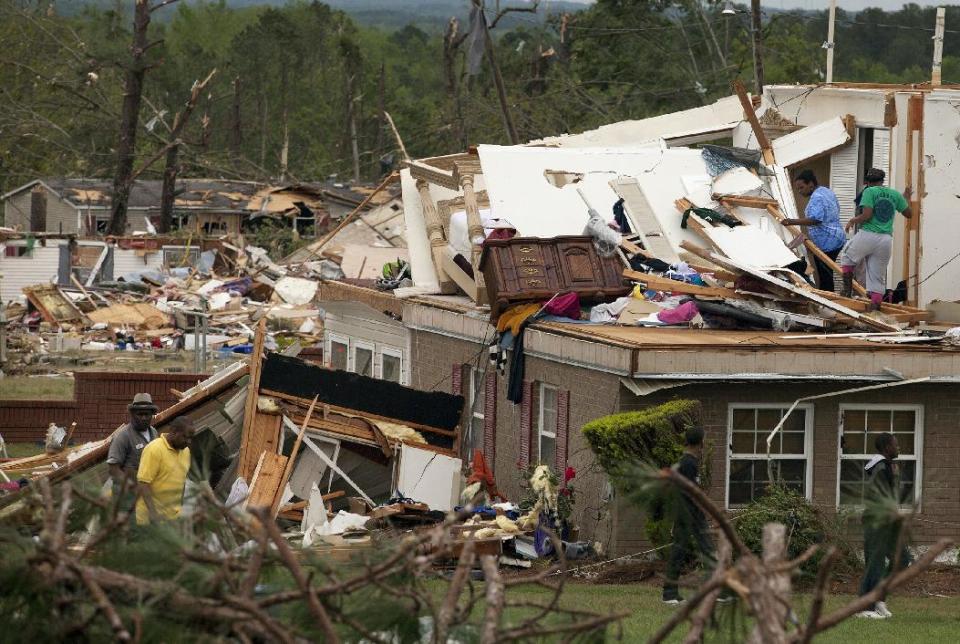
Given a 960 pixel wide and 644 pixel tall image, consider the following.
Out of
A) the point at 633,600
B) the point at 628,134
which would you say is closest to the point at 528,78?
the point at 628,134

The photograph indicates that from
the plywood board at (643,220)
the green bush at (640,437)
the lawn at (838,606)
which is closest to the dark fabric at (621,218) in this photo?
the plywood board at (643,220)

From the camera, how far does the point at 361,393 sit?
20.2 meters

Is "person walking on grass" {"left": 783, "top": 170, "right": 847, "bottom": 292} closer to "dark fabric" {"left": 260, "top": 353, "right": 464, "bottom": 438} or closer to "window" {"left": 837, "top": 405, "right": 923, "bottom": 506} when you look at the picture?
"window" {"left": 837, "top": 405, "right": 923, "bottom": 506}

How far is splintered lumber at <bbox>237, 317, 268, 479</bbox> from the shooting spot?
19.1 metres

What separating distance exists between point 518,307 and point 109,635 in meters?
13.1

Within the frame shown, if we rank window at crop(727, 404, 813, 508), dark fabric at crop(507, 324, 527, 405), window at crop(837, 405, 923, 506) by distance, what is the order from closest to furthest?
1. window at crop(727, 404, 813, 508)
2. window at crop(837, 405, 923, 506)
3. dark fabric at crop(507, 324, 527, 405)

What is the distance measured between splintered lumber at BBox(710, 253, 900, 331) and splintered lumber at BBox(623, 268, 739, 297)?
0.28 m

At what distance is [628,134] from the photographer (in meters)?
26.3

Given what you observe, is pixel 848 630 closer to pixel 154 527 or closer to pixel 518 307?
pixel 518 307

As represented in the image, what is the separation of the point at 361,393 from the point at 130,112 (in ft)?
113

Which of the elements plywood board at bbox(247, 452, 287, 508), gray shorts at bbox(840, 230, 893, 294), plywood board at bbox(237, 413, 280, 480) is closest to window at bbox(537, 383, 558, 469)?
plywood board at bbox(247, 452, 287, 508)

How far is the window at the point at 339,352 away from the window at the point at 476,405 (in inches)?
193

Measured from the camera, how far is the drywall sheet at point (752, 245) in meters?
19.9

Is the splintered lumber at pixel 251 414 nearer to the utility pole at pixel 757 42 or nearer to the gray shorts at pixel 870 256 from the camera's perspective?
the gray shorts at pixel 870 256
